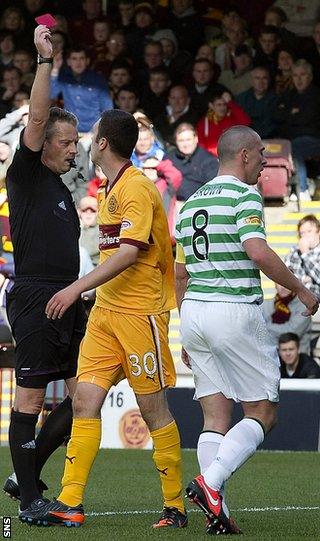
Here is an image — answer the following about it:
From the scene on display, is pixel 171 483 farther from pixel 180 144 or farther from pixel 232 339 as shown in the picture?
pixel 180 144

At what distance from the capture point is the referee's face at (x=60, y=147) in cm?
716

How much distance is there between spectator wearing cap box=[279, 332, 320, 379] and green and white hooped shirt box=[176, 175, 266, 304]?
7002 millimetres

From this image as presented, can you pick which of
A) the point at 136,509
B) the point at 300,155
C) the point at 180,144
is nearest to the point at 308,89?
the point at 300,155

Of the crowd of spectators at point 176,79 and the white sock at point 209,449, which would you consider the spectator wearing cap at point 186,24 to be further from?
the white sock at point 209,449

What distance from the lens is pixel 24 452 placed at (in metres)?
7.10

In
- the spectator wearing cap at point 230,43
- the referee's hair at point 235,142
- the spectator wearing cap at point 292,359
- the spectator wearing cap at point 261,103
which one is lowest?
the spectator wearing cap at point 292,359

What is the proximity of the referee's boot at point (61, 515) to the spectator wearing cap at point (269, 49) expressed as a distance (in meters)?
12.2

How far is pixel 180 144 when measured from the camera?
54.3ft

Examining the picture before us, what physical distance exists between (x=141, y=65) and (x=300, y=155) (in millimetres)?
2823

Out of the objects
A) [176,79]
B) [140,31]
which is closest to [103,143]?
[176,79]

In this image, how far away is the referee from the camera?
7.06m

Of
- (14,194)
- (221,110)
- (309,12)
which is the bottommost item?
(14,194)

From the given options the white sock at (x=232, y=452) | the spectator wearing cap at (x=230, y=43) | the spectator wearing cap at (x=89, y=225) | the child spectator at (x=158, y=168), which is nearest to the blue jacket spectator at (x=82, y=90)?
the child spectator at (x=158, y=168)

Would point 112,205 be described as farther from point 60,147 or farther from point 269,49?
point 269,49
